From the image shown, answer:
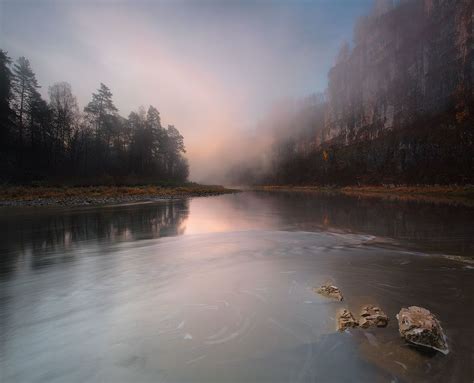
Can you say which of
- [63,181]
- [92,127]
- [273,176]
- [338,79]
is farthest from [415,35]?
[63,181]

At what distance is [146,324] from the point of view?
417 cm

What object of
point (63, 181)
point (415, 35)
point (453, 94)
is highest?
point (415, 35)

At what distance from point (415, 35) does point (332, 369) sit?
122208 mm

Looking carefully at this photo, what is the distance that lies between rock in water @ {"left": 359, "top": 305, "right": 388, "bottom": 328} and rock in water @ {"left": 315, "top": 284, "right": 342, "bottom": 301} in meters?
0.75

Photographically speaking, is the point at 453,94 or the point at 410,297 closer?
the point at 410,297

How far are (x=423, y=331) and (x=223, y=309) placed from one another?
303 centimetres

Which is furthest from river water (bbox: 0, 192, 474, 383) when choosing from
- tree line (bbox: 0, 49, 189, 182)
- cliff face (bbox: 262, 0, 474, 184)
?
cliff face (bbox: 262, 0, 474, 184)

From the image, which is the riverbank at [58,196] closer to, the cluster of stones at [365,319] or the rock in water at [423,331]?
the cluster of stones at [365,319]

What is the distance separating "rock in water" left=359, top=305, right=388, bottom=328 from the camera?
3.89 meters

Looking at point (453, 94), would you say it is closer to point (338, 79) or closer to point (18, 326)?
point (338, 79)

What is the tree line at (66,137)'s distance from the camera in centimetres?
3173

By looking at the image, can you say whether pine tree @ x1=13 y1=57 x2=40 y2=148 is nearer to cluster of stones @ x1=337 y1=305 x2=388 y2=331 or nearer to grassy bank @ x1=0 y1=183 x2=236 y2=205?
grassy bank @ x1=0 y1=183 x2=236 y2=205

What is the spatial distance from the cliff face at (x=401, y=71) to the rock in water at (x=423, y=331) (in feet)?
253

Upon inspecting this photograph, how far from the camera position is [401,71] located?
9544cm
